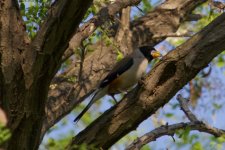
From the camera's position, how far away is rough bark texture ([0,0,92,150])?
473cm

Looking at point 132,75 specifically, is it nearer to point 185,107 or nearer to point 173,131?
point 185,107

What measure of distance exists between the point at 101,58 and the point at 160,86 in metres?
3.14

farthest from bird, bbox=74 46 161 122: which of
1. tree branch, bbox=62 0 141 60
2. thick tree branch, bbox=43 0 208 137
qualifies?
tree branch, bbox=62 0 141 60

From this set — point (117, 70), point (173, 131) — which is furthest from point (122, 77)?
point (173, 131)

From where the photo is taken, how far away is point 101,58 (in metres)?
8.27

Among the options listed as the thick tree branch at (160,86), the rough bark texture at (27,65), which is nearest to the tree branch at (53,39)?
the rough bark texture at (27,65)

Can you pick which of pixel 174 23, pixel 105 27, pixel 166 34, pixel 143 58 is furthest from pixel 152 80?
pixel 174 23

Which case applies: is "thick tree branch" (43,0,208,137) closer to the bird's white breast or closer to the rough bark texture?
the bird's white breast

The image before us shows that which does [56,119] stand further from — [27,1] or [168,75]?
[168,75]

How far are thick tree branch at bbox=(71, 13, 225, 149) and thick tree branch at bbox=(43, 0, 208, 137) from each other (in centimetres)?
130

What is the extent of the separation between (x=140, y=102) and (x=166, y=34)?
11.4 feet

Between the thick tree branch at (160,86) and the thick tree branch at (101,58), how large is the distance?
1297 millimetres

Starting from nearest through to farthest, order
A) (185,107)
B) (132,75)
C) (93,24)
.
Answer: (185,107) → (93,24) → (132,75)

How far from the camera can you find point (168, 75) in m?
5.17
